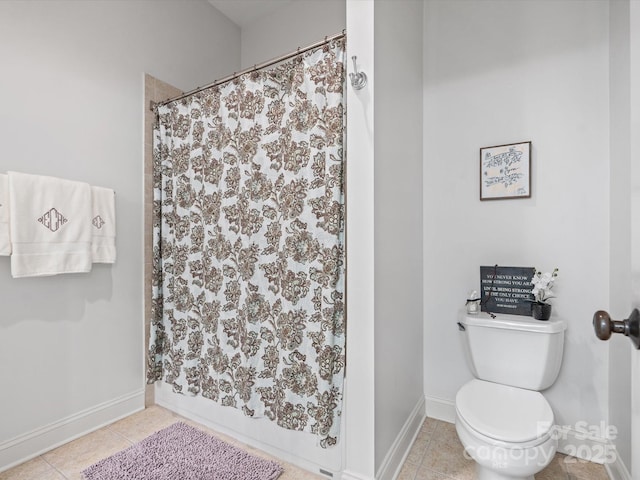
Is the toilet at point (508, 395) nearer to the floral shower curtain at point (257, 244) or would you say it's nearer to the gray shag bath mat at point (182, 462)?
the floral shower curtain at point (257, 244)

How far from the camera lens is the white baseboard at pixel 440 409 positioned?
Answer: 209 centimetres

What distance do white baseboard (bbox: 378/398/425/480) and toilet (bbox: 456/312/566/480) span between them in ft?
1.13

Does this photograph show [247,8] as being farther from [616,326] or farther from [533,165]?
[616,326]

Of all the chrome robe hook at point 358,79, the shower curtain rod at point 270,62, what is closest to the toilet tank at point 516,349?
the chrome robe hook at point 358,79

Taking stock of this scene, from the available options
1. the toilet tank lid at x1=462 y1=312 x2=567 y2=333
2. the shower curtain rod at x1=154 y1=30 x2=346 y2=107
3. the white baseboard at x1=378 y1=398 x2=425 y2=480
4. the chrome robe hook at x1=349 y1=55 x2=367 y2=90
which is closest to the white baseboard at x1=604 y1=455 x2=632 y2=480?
the toilet tank lid at x1=462 y1=312 x2=567 y2=333

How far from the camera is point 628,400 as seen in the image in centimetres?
144

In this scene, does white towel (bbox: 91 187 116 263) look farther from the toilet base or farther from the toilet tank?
the toilet base

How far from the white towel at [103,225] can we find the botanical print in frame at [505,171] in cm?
219

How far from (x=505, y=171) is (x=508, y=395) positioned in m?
1.18

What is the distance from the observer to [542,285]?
5.64 ft

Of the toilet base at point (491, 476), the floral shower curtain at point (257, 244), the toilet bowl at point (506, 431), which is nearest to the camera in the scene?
the toilet bowl at point (506, 431)

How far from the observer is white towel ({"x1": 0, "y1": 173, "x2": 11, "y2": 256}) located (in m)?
1.59

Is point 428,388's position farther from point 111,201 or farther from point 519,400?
point 111,201

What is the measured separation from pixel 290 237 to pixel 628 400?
1620 millimetres
